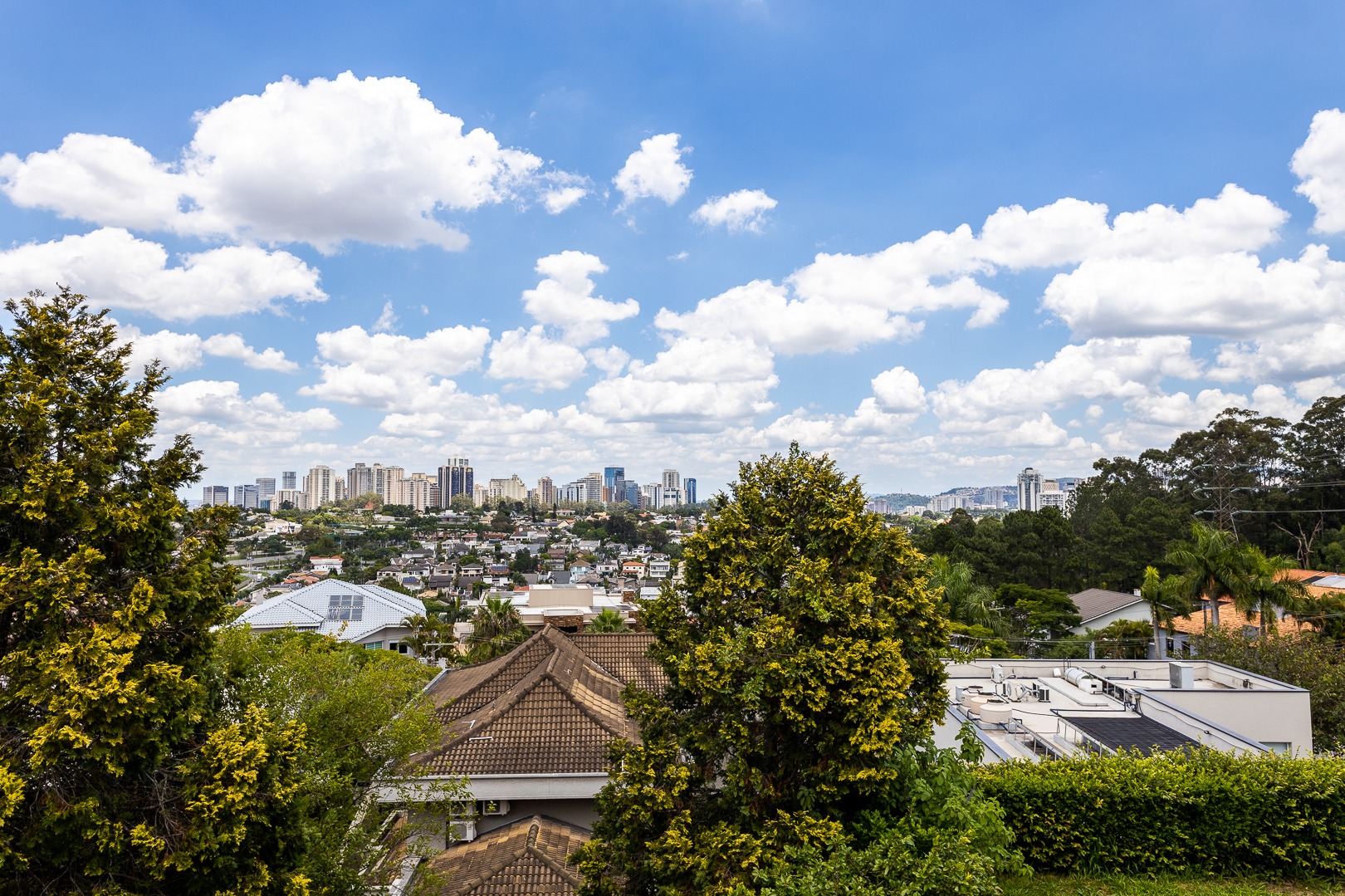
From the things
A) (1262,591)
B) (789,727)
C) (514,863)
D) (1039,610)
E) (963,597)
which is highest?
(789,727)

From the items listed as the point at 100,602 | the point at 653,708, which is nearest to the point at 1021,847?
the point at 653,708

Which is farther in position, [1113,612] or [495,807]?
[1113,612]

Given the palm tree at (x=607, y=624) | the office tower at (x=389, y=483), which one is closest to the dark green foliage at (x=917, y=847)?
the palm tree at (x=607, y=624)

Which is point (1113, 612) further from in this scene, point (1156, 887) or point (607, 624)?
point (1156, 887)

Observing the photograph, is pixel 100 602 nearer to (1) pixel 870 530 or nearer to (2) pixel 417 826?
(2) pixel 417 826

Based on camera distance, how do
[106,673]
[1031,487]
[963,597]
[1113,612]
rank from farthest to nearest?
[1031,487]
[1113,612]
[963,597]
[106,673]

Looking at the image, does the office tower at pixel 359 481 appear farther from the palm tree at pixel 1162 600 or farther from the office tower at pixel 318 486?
the palm tree at pixel 1162 600

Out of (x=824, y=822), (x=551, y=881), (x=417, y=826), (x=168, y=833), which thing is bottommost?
(x=551, y=881)

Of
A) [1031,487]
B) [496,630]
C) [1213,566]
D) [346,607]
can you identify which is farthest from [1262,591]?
[1031,487]
